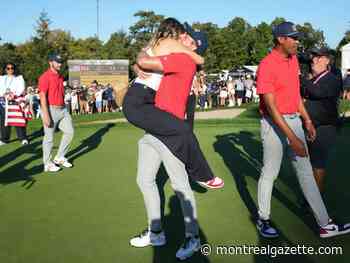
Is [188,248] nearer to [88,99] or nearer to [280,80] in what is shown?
[280,80]

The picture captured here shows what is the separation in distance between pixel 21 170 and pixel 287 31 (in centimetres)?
569

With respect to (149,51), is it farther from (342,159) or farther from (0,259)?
(342,159)

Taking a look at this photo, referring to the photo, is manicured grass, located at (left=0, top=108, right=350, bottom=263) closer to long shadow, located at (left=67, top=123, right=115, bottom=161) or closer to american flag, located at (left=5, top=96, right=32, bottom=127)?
long shadow, located at (left=67, top=123, right=115, bottom=161)

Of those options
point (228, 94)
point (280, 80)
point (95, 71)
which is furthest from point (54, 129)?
point (95, 71)

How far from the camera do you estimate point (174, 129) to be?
13.1 ft

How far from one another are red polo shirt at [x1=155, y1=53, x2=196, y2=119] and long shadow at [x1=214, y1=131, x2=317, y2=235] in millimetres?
1863

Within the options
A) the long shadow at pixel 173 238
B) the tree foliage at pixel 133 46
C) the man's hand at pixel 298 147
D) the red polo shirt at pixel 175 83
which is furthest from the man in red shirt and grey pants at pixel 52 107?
the tree foliage at pixel 133 46

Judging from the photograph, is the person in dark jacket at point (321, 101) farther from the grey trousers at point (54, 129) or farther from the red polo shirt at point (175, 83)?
the grey trousers at point (54, 129)

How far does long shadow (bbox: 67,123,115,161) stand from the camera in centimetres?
986

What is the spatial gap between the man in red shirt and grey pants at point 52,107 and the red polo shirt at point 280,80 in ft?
14.7

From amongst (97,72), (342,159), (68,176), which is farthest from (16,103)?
(97,72)

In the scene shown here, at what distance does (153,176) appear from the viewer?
4.41 metres

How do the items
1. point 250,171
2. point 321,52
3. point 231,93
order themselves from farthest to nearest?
point 231,93, point 250,171, point 321,52

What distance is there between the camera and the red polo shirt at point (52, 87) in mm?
7824
